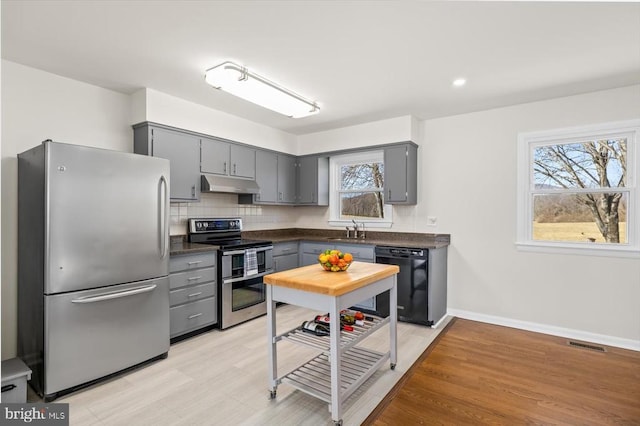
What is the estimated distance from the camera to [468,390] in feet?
8.16

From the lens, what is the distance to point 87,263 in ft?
8.03

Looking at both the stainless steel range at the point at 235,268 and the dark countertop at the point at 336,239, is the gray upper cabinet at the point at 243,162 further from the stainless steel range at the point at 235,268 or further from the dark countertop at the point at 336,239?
the dark countertop at the point at 336,239

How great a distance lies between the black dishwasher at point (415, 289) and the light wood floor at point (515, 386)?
1.26 feet

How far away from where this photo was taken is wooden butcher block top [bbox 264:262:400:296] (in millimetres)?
2076

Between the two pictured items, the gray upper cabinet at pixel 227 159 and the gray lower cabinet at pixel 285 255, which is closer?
the gray upper cabinet at pixel 227 159

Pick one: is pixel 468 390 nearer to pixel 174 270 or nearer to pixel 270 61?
pixel 174 270

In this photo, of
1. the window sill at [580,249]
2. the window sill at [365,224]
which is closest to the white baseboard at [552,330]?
the window sill at [580,249]

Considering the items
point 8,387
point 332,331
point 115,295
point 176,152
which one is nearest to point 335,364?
point 332,331

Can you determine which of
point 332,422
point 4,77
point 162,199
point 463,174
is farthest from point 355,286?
point 4,77

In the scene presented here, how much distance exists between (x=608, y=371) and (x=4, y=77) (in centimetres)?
539

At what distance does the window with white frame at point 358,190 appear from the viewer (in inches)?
187

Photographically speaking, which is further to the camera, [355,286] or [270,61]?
[270,61]

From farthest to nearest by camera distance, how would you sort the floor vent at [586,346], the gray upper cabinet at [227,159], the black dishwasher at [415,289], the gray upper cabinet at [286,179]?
the gray upper cabinet at [286,179], the gray upper cabinet at [227,159], the black dishwasher at [415,289], the floor vent at [586,346]

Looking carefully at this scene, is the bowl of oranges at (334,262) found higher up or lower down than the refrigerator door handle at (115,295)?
higher up
